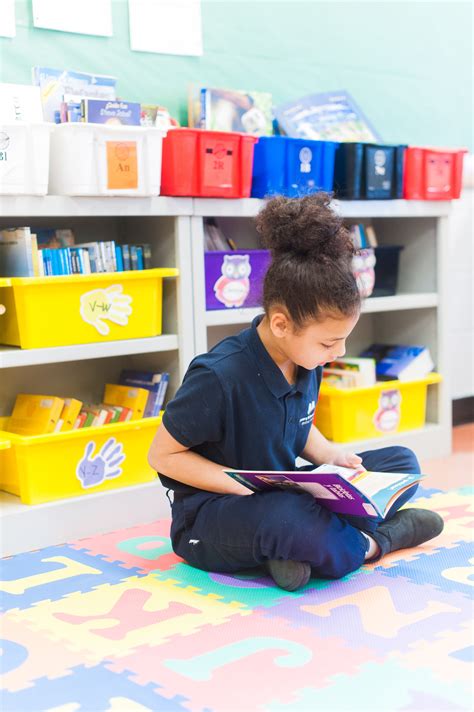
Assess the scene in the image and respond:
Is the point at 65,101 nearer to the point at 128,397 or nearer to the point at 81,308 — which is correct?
the point at 81,308

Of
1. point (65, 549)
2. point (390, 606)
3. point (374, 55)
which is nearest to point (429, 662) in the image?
point (390, 606)

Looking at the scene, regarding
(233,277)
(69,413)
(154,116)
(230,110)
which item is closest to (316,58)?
(230,110)

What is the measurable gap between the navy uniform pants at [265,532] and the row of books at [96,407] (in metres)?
0.43

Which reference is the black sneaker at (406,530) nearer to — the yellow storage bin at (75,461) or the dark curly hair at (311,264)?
the dark curly hair at (311,264)

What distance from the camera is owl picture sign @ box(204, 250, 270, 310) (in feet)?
7.32

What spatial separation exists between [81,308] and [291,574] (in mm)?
784

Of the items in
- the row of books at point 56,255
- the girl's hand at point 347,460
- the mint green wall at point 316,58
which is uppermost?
the mint green wall at point 316,58

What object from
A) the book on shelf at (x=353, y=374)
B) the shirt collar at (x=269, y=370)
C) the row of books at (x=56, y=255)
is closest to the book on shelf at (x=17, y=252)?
the row of books at (x=56, y=255)

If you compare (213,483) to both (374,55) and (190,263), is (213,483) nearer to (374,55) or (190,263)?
(190,263)

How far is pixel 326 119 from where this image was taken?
2609 millimetres

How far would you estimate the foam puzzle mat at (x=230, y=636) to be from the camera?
118 cm

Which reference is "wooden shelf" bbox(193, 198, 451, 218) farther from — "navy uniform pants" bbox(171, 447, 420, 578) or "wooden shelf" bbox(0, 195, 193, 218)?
"navy uniform pants" bbox(171, 447, 420, 578)

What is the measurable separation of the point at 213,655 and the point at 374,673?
23 cm

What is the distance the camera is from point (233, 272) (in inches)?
89.4
